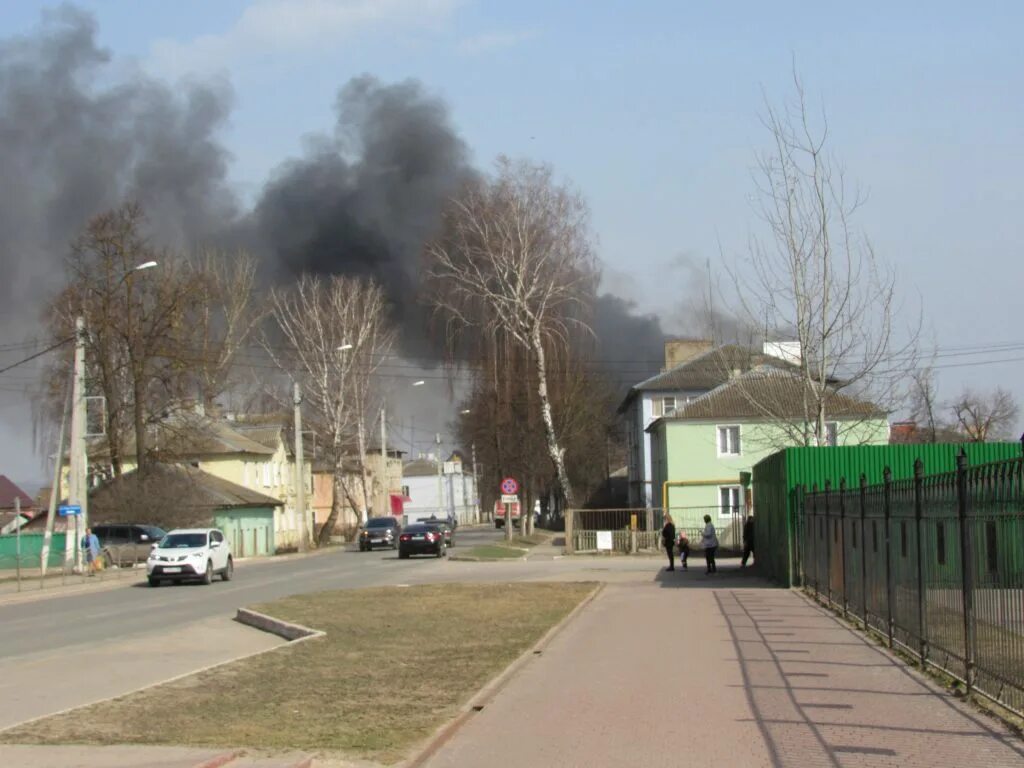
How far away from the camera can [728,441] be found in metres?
58.1

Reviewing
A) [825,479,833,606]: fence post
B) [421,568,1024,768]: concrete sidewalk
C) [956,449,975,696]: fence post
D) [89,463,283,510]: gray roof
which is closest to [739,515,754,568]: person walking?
[825,479,833,606]: fence post

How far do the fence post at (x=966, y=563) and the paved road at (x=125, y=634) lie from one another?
7630mm

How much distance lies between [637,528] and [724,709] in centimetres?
3802

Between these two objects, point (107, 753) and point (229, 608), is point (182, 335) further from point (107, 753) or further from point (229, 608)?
point (107, 753)

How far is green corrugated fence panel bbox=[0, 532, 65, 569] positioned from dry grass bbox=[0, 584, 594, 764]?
2623 centimetres

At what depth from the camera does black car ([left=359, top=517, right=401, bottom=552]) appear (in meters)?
59.8

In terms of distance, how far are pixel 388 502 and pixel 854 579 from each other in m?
90.5

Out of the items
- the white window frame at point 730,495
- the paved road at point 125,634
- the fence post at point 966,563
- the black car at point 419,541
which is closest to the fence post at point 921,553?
the fence post at point 966,563

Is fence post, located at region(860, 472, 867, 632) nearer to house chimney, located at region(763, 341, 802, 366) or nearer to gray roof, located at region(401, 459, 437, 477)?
house chimney, located at region(763, 341, 802, 366)

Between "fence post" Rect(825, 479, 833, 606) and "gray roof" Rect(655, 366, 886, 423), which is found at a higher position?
"gray roof" Rect(655, 366, 886, 423)

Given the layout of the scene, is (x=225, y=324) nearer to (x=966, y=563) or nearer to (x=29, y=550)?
(x=29, y=550)

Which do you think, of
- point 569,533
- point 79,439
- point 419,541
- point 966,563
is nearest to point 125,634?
point 966,563

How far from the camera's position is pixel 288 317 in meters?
65.1

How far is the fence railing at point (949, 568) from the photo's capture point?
9.09 meters
